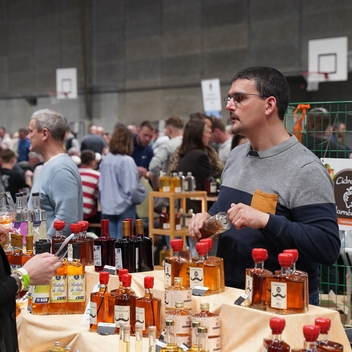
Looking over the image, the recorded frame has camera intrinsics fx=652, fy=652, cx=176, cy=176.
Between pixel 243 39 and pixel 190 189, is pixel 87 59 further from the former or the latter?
pixel 190 189

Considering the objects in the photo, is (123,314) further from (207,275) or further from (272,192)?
(272,192)

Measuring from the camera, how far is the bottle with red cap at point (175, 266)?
7.82ft

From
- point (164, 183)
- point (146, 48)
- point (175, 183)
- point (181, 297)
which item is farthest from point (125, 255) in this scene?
point (146, 48)

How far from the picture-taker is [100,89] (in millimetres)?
17359

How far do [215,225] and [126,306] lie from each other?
466mm

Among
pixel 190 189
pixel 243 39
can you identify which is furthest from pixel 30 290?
pixel 243 39

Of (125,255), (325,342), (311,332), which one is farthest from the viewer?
(125,255)

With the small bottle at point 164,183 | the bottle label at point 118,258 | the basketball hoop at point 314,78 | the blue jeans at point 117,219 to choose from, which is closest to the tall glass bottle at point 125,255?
the bottle label at point 118,258

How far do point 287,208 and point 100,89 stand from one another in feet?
50.3

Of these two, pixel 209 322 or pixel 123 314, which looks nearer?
pixel 209 322

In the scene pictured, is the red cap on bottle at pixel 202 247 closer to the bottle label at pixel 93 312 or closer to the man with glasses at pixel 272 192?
the man with glasses at pixel 272 192

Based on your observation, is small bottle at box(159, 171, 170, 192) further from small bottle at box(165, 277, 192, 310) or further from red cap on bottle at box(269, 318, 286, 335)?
red cap on bottle at box(269, 318, 286, 335)

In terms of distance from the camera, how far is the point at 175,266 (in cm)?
240

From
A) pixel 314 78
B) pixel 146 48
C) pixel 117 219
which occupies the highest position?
pixel 146 48
